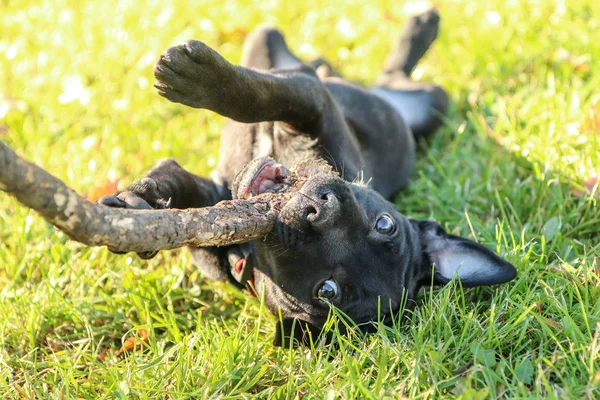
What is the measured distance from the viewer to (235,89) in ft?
10.6

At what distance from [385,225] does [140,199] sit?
1.13 m

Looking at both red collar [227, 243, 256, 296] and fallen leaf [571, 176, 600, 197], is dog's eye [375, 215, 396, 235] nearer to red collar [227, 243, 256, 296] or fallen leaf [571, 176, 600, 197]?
red collar [227, 243, 256, 296]

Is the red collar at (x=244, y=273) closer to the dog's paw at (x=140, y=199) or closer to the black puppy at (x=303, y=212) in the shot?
the black puppy at (x=303, y=212)

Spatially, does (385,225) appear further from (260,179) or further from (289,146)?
(289,146)

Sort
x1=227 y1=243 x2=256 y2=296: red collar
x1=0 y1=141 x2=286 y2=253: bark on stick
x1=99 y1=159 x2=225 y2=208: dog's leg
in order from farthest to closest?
x1=227 y1=243 x2=256 y2=296: red collar → x1=99 y1=159 x2=225 y2=208: dog's leg → x1=0 y1=141 x2=286 y2=253: bark on stick

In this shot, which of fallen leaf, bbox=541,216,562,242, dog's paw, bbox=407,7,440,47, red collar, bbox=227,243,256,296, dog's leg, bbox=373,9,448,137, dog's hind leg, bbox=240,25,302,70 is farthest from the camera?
dog's paw, bbox=407,7,440,47

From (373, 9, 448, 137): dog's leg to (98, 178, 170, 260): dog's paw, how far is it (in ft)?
8.53

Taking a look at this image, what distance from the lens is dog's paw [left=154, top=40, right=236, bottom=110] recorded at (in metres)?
2.99

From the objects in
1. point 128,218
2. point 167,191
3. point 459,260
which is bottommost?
point 459,260

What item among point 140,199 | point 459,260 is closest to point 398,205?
point 459,260

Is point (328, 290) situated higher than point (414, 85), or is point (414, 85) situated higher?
point (328, 290)

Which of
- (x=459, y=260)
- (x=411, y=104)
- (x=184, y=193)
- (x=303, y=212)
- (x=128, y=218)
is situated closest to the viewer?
(x=128, y=218)

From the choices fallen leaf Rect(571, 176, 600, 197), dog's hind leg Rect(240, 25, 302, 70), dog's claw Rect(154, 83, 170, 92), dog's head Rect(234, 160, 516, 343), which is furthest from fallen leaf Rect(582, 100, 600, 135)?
dog's claw Rect(154, 83, 170, 92)

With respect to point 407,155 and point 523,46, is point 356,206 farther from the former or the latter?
point 523,46
